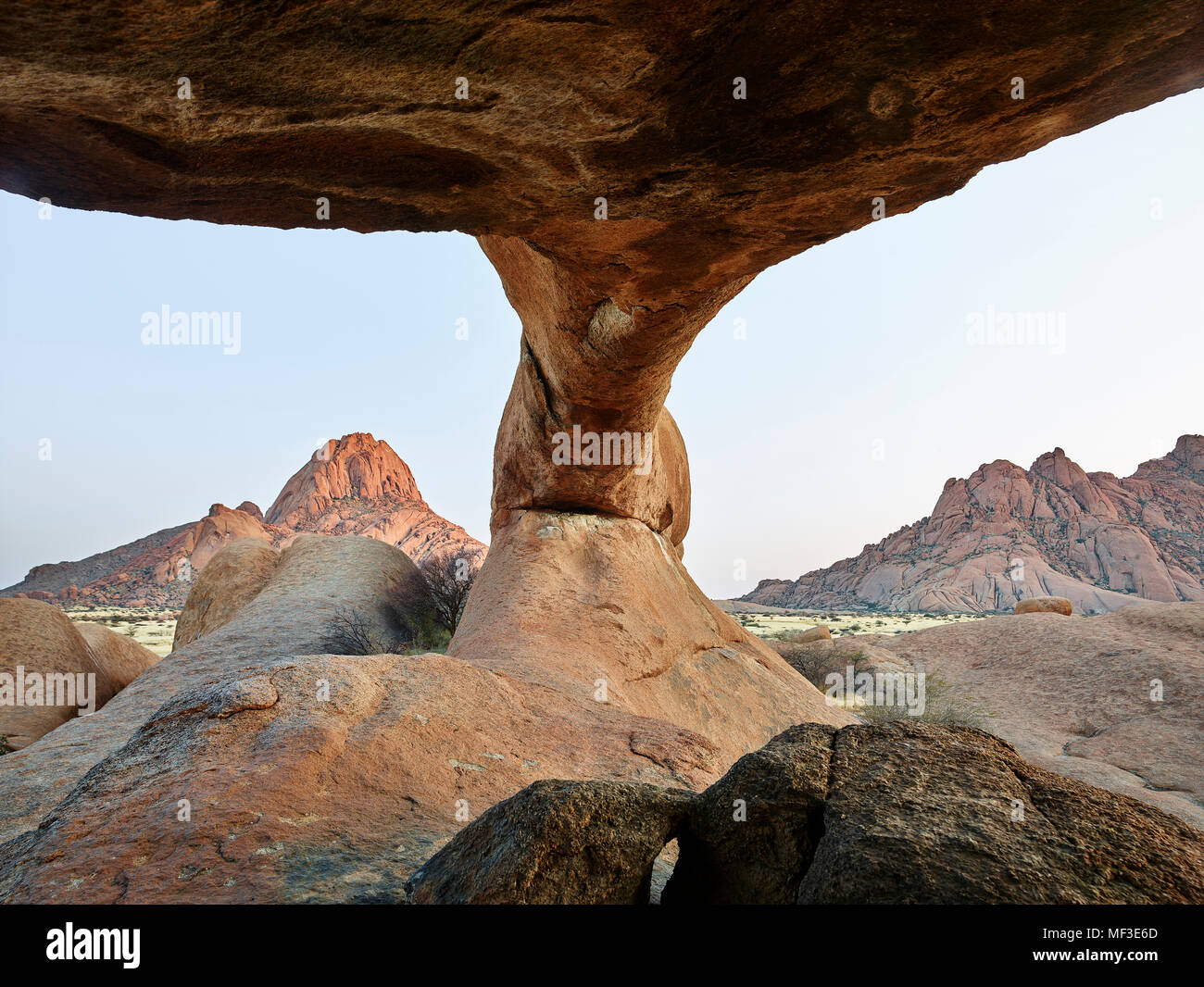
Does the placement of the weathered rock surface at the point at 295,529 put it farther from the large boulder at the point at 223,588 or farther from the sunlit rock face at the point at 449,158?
the sunlit rock face at the point at 449,158

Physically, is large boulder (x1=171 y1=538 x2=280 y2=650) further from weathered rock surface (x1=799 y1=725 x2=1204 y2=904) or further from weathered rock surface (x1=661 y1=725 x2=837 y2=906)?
weathered rock surface (x1=799 y1=725 x2=1204 y2=904)

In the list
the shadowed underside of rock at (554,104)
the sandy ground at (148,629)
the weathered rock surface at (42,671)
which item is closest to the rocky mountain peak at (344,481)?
the sandy ground at (148,629)

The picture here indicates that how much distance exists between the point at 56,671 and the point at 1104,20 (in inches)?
484

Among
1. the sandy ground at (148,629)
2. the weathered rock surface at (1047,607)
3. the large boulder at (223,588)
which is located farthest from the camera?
the sandy ground at (148,629)

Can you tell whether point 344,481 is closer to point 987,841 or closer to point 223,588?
point 223,588

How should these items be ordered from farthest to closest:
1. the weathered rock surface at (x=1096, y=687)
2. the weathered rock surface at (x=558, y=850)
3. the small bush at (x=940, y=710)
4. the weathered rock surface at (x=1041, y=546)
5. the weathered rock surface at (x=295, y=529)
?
the weathered rock surface at (x=295, y=529), the weathered rock surface at (x=1041, y=546), the small bush at (x=940, y=710), the weathered rock surface at (x=1096, y=687), the weathered rock surface at (x=558, y=850)

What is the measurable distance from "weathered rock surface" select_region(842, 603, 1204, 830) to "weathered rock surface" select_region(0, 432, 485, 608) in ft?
120

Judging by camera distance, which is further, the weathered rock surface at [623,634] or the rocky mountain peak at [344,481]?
the rocky mountain peak at [344,481]

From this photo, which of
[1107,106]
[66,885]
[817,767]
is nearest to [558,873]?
[817,767]

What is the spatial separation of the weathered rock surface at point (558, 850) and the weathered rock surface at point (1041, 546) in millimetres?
50277

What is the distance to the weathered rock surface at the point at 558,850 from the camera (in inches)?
90.9

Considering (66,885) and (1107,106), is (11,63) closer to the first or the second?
(66,885)

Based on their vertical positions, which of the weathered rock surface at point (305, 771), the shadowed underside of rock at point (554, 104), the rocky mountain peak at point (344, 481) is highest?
the rocky mountain peak at point (344, 481)
